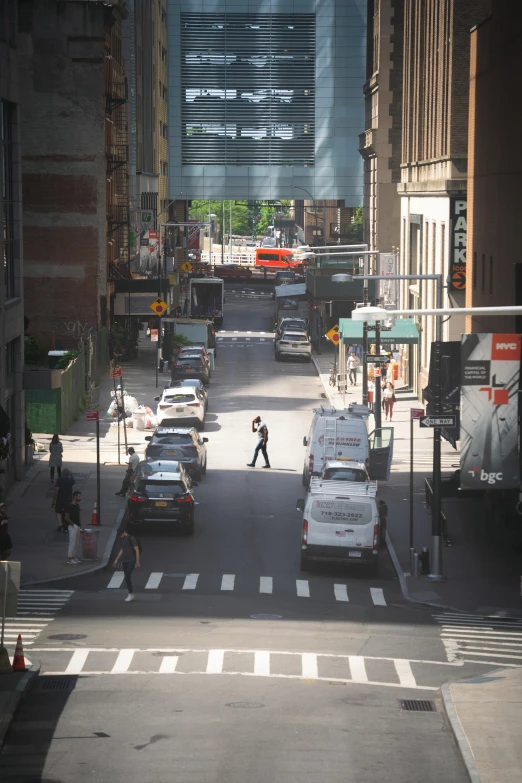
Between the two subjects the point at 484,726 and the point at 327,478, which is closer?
the point at 484,726

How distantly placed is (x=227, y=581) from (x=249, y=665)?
8661 mm

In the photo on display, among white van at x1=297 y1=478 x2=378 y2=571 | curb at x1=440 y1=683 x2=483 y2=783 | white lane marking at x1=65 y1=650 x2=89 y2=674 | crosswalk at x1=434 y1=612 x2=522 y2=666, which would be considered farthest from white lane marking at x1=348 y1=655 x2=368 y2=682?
white van at x1=297 y1=478 x2=378 y2=571

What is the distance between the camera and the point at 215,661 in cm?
2177

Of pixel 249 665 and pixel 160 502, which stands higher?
pixel 160 502

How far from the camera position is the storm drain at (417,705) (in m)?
19.1

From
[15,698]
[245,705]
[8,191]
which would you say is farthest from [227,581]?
[8,191]

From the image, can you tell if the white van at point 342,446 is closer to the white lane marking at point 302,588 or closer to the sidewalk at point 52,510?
the sidewalk at point 52,510

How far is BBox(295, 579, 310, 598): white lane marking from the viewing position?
95.6 ft

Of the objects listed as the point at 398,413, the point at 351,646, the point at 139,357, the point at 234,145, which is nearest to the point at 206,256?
the point at 234,145

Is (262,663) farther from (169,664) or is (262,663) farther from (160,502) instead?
(160,502)

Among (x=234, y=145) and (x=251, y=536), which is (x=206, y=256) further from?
(x=251, y=536)

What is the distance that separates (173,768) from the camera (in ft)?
51.9

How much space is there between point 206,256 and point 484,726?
577ft

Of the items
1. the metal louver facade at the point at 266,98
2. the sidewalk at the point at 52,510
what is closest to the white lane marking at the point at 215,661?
the sidewalk at the point at 52,510
